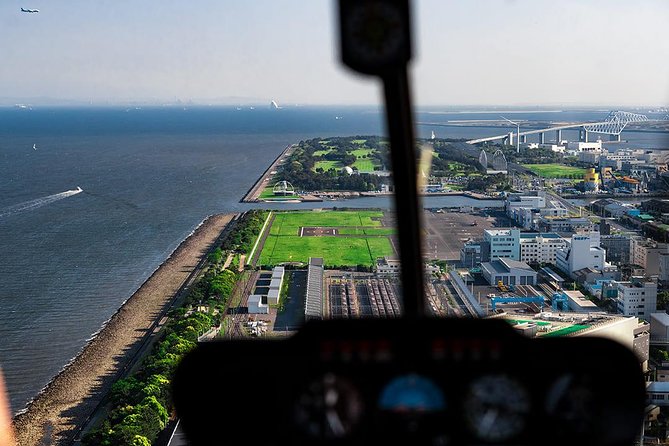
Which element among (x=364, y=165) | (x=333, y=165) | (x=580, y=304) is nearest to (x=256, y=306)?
(x=580, y=304)

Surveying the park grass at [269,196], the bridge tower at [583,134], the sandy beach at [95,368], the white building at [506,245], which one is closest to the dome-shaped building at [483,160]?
the park grass at [269,196]

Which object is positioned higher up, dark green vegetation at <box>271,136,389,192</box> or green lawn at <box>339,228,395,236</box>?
dark green vegetation at <box>271,136,389,192</box>

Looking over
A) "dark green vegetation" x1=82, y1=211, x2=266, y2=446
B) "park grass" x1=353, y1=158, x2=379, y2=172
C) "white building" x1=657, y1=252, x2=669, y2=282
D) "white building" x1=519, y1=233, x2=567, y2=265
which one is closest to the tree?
"dark green vegetation" x1=82, y1=211, x2=266, y2=446

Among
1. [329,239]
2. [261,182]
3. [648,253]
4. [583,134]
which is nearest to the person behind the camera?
[648,253]

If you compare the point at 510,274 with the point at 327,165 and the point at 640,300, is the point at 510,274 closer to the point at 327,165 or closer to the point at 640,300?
the point at 640,300

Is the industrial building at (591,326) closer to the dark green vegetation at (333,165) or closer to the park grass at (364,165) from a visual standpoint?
the dark green vegetation at (333,165)

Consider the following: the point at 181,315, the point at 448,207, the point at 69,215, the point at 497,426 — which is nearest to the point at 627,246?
the point at 448,207

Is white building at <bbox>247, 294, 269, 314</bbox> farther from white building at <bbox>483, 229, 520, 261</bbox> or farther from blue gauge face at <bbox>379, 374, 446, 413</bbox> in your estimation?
blue gauge face at <bbox>379, 374, 446, 413</bbox>
